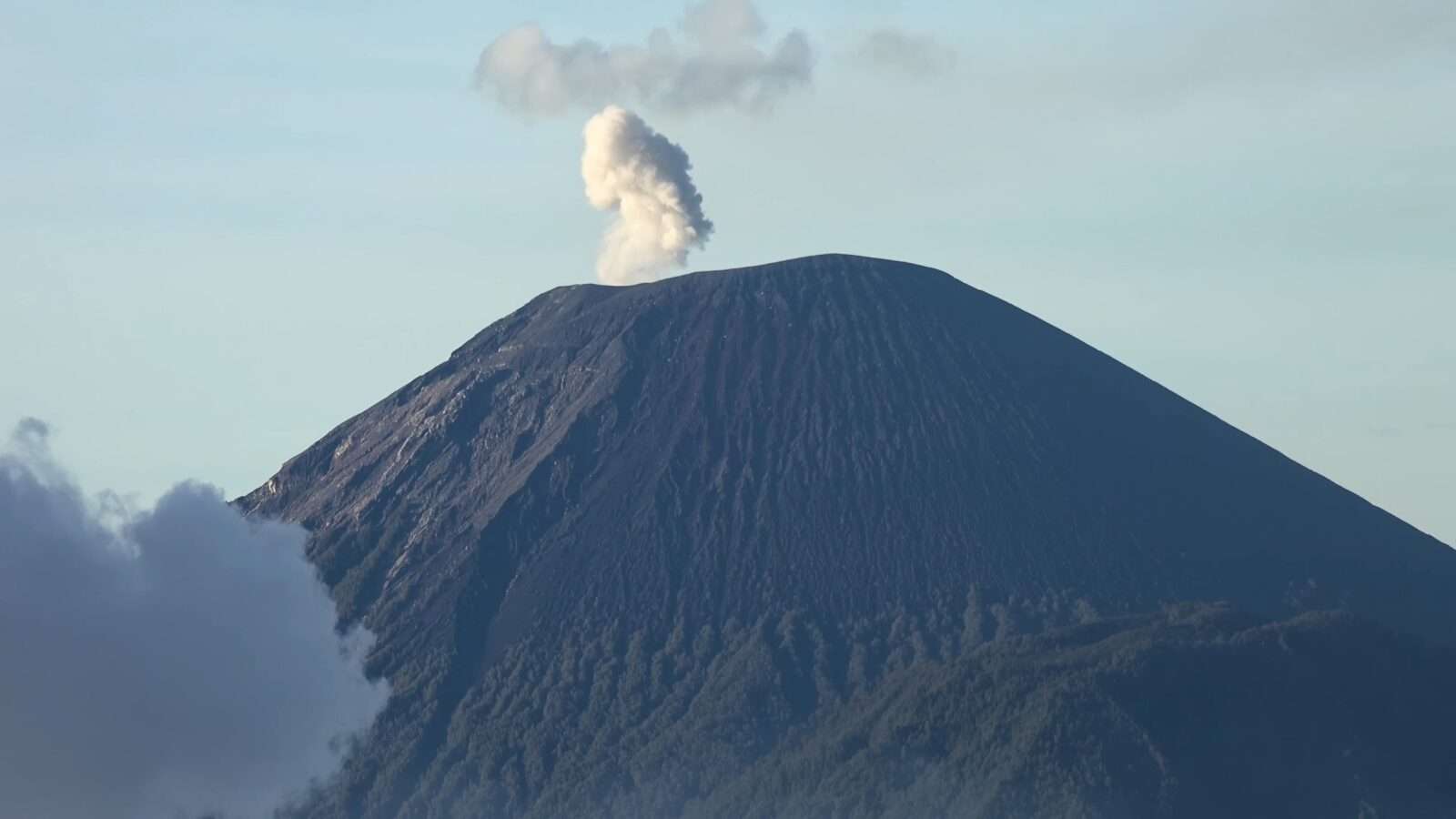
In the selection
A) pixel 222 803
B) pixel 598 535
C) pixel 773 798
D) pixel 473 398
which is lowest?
pixel 773 798

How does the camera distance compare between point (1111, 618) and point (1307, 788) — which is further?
point (1111, 618)

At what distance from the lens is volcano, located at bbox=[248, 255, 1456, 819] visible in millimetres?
142875

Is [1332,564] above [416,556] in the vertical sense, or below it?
below

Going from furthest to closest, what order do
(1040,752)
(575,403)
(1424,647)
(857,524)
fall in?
(575,403) < (857,524) < (1424,647) < (1040,752)

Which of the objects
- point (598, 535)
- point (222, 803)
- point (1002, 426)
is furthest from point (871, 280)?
point (222, 803)

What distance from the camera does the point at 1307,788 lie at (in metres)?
141

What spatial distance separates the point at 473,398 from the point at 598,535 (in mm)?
16160

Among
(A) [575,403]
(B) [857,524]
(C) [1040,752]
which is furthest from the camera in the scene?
(A) [575,403]

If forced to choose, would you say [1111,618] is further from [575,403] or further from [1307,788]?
[575,403]

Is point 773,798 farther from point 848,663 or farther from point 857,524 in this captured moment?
point 857,524

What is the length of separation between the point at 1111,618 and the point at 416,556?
4262cm

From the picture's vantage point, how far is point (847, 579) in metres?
163

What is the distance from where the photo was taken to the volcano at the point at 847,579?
142875 millimetres

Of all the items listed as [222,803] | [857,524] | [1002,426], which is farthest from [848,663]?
[222,803]
